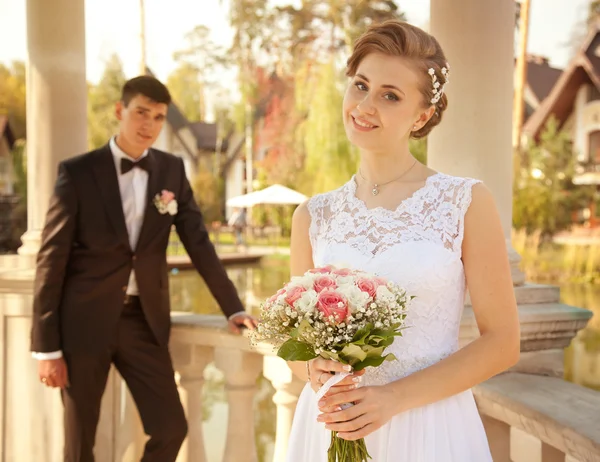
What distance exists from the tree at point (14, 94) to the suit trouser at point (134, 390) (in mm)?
31302

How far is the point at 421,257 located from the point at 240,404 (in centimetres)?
167

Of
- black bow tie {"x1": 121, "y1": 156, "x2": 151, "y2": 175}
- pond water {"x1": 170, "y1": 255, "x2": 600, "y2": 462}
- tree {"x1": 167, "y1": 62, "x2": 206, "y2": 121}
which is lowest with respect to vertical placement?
pond water {"x1": 170, "y1": 255, "x2": 600, "y2": 462}

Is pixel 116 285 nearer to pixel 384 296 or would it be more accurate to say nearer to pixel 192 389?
pixel 192 389

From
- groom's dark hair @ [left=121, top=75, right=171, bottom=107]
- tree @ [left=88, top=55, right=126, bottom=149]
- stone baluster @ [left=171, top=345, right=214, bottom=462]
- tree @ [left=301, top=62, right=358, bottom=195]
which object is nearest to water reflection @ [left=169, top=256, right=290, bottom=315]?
tree @ [left=301, top=62, right=358, bottom=195]

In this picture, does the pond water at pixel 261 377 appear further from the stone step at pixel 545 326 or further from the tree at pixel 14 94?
the tree at pixel 14 94

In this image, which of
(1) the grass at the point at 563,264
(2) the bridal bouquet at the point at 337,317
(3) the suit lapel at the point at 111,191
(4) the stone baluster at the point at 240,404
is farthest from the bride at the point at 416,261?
(1) the grass at the point at 563,264

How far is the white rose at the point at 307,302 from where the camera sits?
1583 mm

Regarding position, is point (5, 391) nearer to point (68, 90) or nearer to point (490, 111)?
point (68, 90)

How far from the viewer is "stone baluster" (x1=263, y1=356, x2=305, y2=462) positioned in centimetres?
305

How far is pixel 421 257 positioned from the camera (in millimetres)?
1887

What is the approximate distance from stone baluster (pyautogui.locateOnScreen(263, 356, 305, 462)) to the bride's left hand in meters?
1.31

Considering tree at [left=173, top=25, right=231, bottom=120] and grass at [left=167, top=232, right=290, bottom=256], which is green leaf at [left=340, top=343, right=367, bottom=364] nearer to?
grass at [left=167, top=232, right=290, bottom=256]

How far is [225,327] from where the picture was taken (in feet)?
10.8

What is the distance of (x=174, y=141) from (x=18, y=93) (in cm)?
1059
